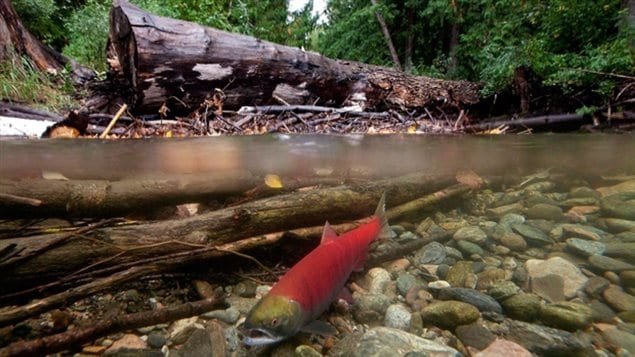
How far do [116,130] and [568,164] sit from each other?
605 centimetres

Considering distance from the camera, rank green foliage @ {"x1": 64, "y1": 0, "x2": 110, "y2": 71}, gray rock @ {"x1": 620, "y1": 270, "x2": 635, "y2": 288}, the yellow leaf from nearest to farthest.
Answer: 1. gray rock @ {"x1": 620, "y1": 270, "x2": 635, "y2": 288}
2. the yellow leaf
3. green foliage @ {"x1": 64, "y1": 0, "x2": 110, "y2": 71}

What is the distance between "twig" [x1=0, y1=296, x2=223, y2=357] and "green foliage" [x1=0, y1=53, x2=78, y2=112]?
644 cm

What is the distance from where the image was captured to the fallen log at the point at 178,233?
1586 millimetres

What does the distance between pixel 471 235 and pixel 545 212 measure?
0.82 meters

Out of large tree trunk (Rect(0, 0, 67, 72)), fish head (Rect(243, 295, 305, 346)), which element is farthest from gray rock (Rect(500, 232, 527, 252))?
large tree trunk (Rect(0, 0, 67, 72))

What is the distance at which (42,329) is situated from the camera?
1.42 m

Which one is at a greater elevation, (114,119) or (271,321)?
(114,119)

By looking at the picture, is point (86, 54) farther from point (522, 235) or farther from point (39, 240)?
point (522, 235)

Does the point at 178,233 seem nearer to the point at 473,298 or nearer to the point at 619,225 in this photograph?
the point at 473,298

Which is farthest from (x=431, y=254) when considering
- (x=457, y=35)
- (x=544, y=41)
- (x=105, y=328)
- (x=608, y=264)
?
(x=457, y=35)

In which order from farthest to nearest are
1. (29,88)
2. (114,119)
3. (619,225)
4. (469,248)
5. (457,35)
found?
(457,35) → (29,88) → (114,119) → (619,225) → (469,248)

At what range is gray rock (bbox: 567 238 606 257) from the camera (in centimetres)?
209

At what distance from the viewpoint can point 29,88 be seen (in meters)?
6.36

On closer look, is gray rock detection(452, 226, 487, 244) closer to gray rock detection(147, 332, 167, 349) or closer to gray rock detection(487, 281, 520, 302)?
gray rock detection(487, 281, 520, 302)
